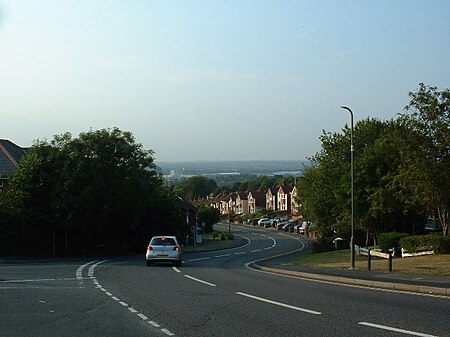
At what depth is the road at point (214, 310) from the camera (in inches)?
440

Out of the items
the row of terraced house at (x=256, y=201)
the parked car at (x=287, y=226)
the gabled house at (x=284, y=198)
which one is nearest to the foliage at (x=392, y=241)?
the parked car at (x=287, y=226)

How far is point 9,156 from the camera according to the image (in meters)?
60.8

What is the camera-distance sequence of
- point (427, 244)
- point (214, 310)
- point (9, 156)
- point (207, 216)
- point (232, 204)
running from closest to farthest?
1. point (214, 310)
2. point (427, 244)
3. point (9, 156)
4. point (207, 216)
5. point (232, 204)

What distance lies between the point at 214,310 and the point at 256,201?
156 m

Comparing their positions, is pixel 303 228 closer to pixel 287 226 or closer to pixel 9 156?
pixel 287 226

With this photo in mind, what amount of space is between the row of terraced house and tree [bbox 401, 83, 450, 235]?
109 metres

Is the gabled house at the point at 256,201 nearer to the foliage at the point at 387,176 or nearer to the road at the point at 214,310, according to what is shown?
the foliage at the point at 387,176

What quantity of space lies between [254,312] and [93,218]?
31.4m

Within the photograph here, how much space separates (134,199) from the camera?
4556 cm

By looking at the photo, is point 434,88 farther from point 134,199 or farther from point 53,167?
point 53,167

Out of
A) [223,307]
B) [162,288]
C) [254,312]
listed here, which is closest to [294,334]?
[254,312]

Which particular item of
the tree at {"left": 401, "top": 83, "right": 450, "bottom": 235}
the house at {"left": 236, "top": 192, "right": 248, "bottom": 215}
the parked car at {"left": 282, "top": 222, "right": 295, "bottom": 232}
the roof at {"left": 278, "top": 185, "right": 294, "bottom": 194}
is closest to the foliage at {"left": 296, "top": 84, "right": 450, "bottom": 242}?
the tree at {"left": 401, "top": 83, "right": 450, "bottom": 235}

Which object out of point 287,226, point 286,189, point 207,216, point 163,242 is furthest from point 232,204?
point 163,242

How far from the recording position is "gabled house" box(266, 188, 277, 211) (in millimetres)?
160250
